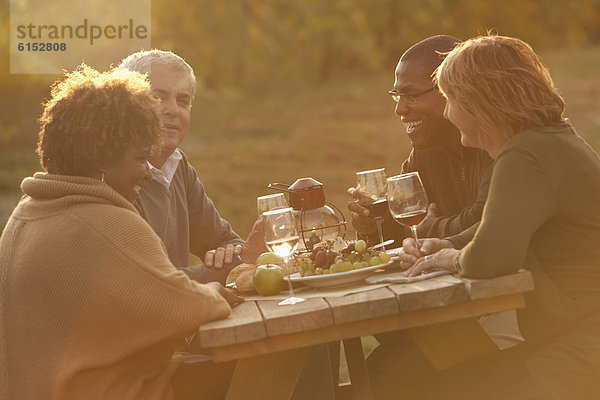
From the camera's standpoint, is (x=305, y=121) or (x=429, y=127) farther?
(x=305, y=121)

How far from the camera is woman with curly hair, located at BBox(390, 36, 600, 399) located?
8.01 feet

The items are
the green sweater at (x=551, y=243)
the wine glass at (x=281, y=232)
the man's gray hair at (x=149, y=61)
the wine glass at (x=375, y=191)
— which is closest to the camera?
the green sweater at (x=551, y=243)

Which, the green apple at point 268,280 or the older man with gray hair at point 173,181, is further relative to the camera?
the older man with gray hair at point 173,181

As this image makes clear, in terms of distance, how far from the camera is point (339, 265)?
2.82m

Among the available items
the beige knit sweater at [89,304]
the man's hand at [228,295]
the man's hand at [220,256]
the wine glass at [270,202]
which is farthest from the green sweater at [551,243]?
the man's hand at [220,256]

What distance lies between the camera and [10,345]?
8.18 feet

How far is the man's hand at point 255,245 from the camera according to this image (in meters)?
3.46

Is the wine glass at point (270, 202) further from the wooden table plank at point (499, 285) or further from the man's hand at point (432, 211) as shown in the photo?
the wooden table plank at point (499, 285)

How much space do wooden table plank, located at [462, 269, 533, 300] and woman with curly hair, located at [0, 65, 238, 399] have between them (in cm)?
74

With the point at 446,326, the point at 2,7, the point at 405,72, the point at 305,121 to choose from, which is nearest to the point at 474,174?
the point at 405,72

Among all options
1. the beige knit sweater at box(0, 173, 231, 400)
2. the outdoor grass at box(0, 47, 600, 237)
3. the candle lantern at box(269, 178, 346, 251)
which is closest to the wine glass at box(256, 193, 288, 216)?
the candle lantern at box(269, 178, 346, 251)

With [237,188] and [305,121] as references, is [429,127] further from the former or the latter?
[305,121]

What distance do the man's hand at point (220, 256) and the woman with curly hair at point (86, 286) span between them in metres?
0.88

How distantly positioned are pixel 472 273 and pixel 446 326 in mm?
396
